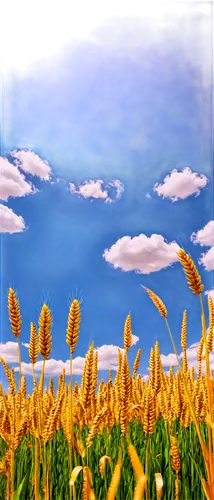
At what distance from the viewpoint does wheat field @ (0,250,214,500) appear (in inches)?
39.5

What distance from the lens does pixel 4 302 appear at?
139 cm

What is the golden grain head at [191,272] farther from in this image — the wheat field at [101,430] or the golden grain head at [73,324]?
the golden grain head at [73,324]

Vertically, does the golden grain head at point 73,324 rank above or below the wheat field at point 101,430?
above

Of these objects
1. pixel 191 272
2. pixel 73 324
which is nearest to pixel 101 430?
pixel 73 324

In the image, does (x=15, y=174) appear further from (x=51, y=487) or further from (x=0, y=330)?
(x=51, y=487)

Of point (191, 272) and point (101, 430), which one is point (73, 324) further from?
point (101, 430)

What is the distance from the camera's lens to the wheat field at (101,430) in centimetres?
100

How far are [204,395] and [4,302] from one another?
0.59 meters

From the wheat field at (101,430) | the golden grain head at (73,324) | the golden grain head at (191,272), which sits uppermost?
the golden grain head at (191,272)

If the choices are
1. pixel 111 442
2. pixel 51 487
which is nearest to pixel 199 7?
pixel 111 442

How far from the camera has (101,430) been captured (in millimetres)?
1294

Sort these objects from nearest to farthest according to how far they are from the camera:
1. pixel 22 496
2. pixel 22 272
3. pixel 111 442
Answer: pixel 22 496 < pixel 111 442 < pixel 22 272

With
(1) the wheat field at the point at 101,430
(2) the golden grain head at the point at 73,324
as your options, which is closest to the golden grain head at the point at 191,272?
(1) the wheat field at the point at 101,430

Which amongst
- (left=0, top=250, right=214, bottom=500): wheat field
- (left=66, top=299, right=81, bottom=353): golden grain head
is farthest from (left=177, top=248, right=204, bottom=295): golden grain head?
(left=66, top=299, right=81, bottom=353): golden grain head
